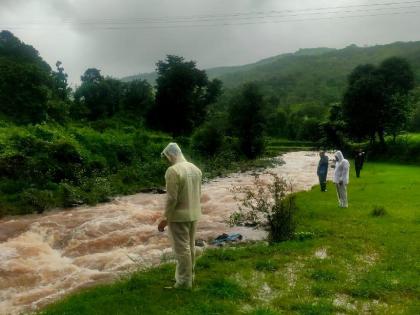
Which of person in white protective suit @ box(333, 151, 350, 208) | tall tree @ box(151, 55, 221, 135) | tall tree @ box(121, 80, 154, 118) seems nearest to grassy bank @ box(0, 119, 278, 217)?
person in white protective suit @ box(333, 151, 350, 208)

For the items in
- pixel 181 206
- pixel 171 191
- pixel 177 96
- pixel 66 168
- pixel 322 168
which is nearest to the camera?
pixel 171 191

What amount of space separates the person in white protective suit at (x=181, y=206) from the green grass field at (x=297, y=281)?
85 centimetres

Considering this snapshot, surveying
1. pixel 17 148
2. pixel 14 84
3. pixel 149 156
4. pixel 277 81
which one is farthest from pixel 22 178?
pixel 277 81

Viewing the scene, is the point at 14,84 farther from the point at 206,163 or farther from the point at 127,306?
the point at 127,306

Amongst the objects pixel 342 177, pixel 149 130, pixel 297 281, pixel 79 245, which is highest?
pixel 149 130

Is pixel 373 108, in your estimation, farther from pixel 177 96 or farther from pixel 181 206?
pixel 181 206

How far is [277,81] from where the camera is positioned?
622 feet

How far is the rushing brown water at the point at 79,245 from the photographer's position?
11.5m

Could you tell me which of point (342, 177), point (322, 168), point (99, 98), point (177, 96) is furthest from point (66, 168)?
point (99, 98)

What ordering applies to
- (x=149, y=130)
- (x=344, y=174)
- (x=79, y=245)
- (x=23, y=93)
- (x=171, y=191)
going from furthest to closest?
1. (x=149, y=130)
2. (x=23, y=93)
3. (x=344, y=174)
4. (x=79, y=245)
5. (x=171, y=191)

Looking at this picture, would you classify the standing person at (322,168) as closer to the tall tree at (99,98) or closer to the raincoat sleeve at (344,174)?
the raincoat sleeve at (344,174)

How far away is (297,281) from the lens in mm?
9945

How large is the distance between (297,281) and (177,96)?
50580 millimetres

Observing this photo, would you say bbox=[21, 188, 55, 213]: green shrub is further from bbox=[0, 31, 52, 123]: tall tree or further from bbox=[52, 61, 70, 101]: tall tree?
bbox=[52, 61, 70, 101]: tall tree
